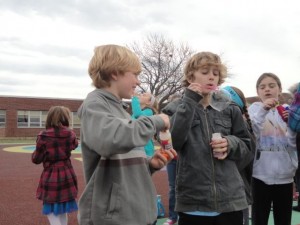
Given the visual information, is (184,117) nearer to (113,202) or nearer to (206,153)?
(206,153)

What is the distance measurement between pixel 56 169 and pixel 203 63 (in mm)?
3097

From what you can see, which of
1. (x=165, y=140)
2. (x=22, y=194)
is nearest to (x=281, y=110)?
(x=165, y=140)

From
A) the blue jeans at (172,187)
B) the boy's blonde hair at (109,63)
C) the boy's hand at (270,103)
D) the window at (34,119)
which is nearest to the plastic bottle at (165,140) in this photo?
the boy's blonde hair at (109,63)

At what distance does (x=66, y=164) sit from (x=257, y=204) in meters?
2.70

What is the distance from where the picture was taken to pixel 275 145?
369cm

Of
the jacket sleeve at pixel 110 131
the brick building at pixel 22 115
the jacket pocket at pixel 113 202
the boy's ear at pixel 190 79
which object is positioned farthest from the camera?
the brick building at pixel 22 115

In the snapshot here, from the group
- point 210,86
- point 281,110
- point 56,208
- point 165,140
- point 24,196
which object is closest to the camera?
point 165,140

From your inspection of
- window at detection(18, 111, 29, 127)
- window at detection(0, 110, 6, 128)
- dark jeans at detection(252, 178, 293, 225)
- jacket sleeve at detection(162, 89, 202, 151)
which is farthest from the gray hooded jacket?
window at detection(18, 111, 29, 127)

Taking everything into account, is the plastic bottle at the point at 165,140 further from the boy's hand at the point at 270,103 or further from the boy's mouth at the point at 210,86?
the boy's hand at the point at 270,103

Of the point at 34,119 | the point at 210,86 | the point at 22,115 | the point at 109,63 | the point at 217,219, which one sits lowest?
the point at 34,119

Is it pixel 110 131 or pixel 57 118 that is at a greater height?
pixel 110 131

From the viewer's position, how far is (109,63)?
2121 millimetres

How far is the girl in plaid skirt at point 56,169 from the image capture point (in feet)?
16.1

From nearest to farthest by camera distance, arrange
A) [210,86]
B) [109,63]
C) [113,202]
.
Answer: [113,202] < [109,63] < [210,86]
